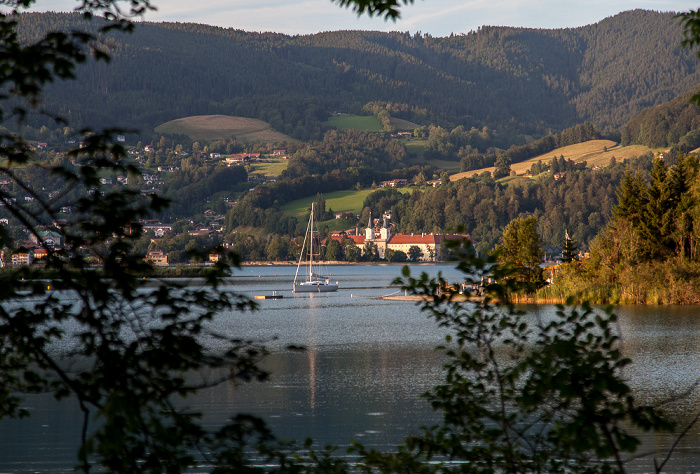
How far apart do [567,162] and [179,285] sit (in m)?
183

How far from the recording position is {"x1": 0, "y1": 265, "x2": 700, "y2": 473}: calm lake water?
14305mm

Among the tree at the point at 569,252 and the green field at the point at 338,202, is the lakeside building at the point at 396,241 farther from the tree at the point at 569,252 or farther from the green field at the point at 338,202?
the tree at the point at 569,252

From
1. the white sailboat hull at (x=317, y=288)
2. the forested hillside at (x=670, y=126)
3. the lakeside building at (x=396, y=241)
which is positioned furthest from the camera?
the forested hillside at (x=670, y=126)

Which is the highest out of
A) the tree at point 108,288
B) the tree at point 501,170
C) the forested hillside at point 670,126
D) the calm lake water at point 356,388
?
the forested hillside at point 670,126

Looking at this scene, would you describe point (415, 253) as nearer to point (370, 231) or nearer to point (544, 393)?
point (370, 231)

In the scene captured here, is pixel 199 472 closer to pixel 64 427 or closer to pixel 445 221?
pixel 64 427

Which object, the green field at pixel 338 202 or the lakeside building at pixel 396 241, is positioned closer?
the lakeside building at pixel 396 241

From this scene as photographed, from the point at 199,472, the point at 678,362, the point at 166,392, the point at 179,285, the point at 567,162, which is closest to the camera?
the point at 166,392

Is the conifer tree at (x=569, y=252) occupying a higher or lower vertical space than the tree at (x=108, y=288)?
lower

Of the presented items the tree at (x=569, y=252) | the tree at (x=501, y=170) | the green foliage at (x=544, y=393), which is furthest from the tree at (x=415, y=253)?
the green foliage at (x=544, y=393)

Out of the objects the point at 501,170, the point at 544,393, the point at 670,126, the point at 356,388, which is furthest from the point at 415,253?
the point at 544,393

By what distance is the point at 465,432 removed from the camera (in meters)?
5.52

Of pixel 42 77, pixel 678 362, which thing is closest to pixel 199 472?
pixel 42 77

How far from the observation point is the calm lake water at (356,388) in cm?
1430
